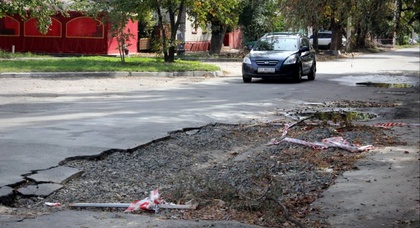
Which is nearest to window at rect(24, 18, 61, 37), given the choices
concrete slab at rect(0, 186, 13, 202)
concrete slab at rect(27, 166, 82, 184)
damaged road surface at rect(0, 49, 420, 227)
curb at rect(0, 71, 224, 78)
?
curb at rect(0, 71, 224, 78)

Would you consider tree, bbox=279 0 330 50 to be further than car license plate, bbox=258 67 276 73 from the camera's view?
No

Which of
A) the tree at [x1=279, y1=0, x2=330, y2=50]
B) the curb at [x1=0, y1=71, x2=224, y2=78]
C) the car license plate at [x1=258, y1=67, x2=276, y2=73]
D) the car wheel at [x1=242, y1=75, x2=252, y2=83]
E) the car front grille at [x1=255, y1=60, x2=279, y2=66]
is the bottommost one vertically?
the car wheel at [x1=242, y1=75, x2=252, y2=83]

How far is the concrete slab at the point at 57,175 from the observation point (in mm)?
7789

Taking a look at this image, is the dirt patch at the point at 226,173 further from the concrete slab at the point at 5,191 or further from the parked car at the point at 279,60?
the parked car at the point at 279,60

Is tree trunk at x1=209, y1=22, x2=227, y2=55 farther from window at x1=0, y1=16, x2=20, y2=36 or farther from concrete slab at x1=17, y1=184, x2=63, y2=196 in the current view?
concrete slab at x1=17, y1=184, x2=63, y2=196

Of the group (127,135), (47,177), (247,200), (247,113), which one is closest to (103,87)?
(247,113)

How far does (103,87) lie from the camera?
65.7ft

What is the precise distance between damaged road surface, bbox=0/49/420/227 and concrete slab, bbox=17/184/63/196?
0.01 metres

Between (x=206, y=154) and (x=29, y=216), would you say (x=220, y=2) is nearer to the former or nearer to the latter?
(x=206, y=154)

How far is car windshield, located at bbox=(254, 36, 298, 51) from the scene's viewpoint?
24.6 metres

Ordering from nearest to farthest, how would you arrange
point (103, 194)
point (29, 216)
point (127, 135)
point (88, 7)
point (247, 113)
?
point (29, 216)
point (103, 194)
point (127, 135)
point (247, 113)
point (88, 7)

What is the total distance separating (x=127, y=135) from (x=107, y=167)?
228cm

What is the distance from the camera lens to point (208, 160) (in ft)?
31.7

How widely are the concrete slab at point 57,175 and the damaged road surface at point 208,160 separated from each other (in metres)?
0.01
